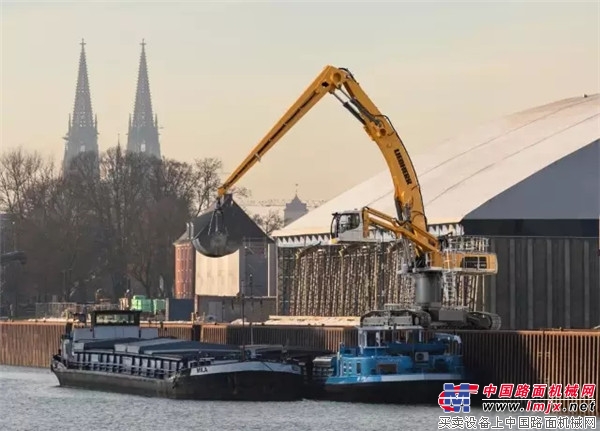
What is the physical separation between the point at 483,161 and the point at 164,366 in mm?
26244

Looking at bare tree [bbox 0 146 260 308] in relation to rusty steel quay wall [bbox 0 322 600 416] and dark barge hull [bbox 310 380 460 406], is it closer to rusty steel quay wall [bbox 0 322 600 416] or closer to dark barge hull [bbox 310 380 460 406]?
rusty steel quay wall [bbox 0 322 600 416]

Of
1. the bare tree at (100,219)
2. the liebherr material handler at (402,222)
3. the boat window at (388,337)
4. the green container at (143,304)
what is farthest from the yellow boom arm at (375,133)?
the bare tree at (100,219)

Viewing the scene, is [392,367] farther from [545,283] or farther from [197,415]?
[545,283]

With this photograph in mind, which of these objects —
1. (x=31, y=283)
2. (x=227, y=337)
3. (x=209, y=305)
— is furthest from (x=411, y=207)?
(x=31, y=283)

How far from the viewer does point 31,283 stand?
154875mm

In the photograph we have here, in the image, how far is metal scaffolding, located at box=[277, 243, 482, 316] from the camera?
320ft

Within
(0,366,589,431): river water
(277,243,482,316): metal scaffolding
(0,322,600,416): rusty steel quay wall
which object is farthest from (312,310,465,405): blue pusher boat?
(277,243,482,316): metal scaffolding

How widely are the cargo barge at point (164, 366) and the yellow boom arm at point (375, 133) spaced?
7.35 meters

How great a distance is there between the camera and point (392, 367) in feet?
234

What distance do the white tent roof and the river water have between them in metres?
20.7

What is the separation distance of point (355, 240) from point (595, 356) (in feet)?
53.6

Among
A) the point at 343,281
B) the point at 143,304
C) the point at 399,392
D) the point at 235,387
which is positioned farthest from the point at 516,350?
the point at 143,304

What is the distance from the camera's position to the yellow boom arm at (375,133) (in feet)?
264

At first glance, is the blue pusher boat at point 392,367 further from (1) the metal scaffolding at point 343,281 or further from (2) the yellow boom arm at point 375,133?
(1) the metal scaffolding at point 343,281
